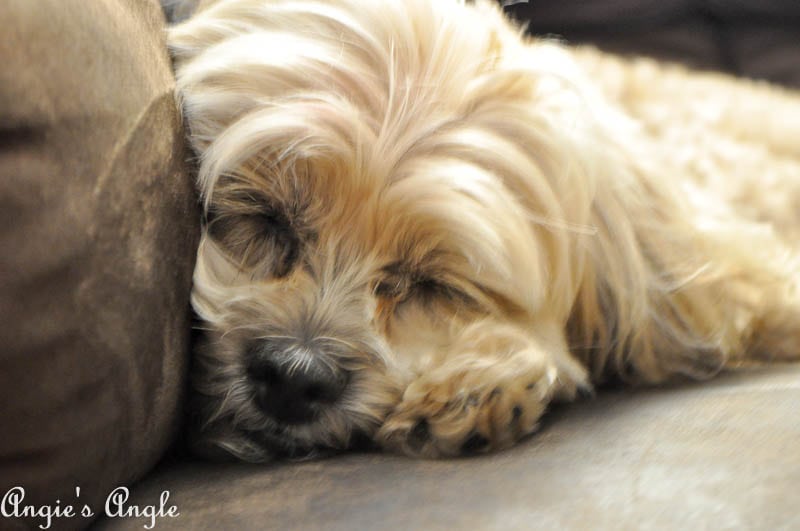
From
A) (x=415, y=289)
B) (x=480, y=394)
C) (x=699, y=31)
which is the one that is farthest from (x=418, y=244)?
(x=699, y=31)

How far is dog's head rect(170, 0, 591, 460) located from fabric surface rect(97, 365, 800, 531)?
0.14 m

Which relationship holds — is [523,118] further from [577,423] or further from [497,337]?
[577,423]

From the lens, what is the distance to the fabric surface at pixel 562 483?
904mm

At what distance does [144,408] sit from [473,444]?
0.41 meters

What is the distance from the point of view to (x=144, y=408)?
1000 mm

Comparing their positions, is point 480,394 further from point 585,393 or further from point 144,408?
point 144,408

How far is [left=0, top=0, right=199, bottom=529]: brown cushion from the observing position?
0.85 m

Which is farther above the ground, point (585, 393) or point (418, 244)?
point (418, 244)

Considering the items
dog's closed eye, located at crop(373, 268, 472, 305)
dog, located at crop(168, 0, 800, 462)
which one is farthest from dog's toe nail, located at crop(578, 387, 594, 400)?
dog's closed eye, located at crop(373, 268, 472, 305)

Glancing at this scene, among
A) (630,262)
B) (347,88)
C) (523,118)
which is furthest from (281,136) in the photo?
(630,262)

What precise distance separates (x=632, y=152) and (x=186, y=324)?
77 centimetres

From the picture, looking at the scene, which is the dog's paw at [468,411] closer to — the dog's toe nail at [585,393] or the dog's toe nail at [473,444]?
the dog's toe nail at [473,444]

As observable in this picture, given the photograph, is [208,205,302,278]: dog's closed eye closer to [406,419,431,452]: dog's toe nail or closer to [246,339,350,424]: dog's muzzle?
[246,339,350,424]: dog's muzzle

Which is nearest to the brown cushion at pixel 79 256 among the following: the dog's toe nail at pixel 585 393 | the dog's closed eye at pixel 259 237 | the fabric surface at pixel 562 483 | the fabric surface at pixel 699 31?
the fabric surface at pixel 562 483
